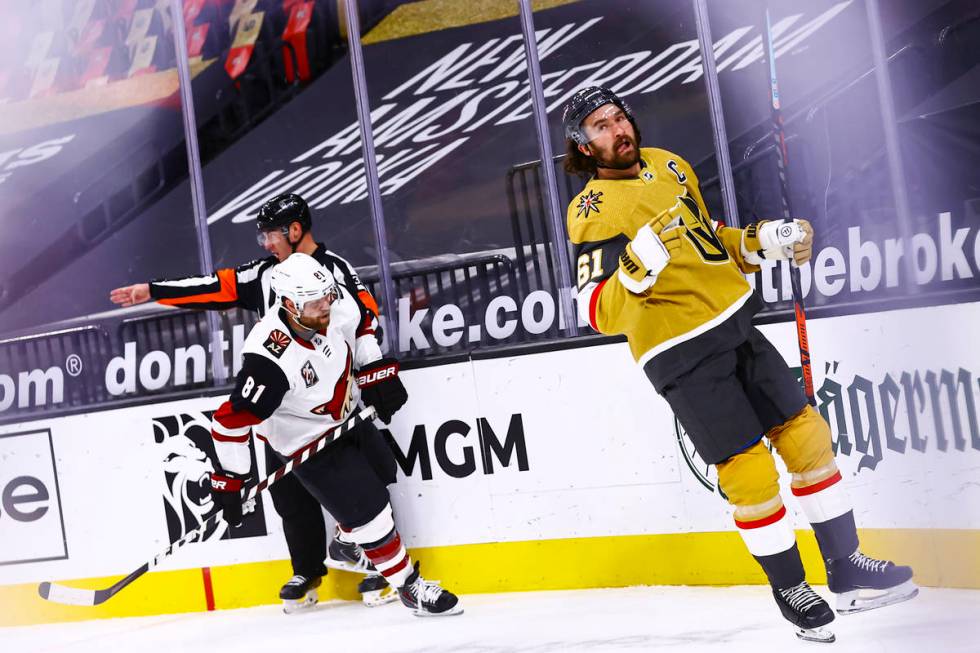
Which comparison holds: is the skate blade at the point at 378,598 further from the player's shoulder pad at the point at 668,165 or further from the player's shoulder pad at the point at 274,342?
the player's shoulder pad at the point at 668,165

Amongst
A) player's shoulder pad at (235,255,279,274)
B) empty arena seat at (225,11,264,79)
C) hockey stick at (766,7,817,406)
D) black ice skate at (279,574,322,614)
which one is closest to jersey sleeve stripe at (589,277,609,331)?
hockey stick at (766,7,817,406)

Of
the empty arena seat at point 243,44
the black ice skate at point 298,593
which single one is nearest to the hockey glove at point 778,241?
the black ice skate at point 298,593

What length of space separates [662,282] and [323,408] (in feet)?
4.03

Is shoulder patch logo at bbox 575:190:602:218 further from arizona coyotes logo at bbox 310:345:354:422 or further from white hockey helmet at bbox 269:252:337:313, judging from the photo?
arizona coyotes logo at bbox 310:345:354:422

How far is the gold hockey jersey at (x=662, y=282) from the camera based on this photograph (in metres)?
2.37

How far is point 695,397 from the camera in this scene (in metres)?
2.38

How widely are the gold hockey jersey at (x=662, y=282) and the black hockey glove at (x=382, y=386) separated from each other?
97cm

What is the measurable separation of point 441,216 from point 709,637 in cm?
190

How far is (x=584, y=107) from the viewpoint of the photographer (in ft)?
8.04

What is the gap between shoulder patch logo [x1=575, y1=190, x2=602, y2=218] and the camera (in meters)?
2.40

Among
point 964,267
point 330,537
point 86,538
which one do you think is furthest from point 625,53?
point 86,538

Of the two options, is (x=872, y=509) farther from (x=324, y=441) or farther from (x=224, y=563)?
(x=224, y=563)

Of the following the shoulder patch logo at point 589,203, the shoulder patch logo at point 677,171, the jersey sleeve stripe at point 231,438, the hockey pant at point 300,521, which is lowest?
the hockey pant at point 300,521

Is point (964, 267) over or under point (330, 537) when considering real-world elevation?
over
